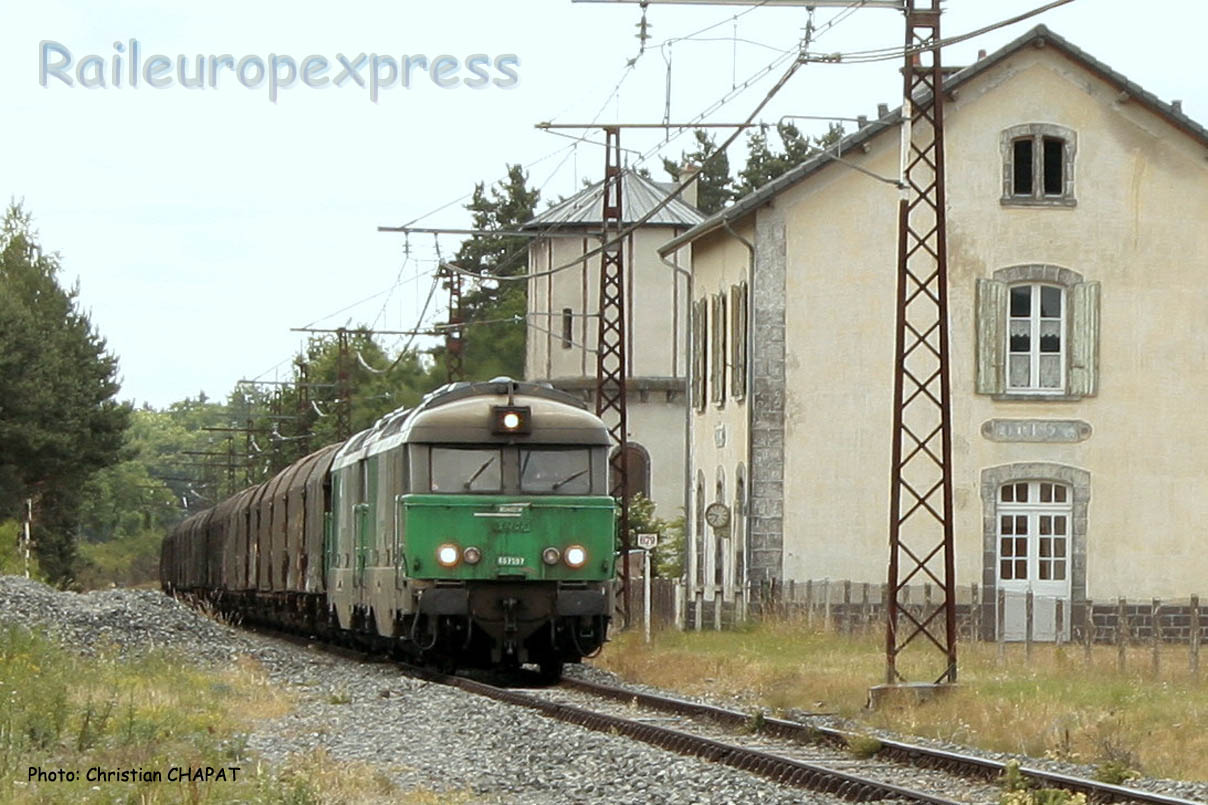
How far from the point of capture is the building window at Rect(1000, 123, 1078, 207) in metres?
34.6

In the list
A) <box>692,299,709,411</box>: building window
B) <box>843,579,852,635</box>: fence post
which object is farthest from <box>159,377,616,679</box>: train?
<box>692,299,709,411</box>: building window

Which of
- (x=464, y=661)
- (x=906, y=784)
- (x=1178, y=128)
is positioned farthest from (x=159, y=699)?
(x=1178, y=128)

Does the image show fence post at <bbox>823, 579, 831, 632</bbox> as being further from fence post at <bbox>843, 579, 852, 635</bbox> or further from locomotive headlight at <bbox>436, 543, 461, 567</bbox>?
locomotive headlight at <bbox>436, 543, 461, 567</bbox>

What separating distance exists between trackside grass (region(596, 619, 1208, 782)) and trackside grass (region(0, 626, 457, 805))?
481cm

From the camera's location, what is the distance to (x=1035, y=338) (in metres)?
34.6

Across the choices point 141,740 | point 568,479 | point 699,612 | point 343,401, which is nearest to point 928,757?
point 141,740

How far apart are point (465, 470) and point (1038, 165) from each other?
52.3ft

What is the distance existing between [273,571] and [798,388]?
8955 millimetres

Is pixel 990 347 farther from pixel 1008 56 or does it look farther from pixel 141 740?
pixel 141 740

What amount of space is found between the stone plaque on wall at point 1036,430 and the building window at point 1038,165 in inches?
136

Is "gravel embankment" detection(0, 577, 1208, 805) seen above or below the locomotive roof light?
below

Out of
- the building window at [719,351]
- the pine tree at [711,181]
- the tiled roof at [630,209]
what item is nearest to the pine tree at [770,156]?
the pine tree at [711,181]

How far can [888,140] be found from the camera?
3372 cm

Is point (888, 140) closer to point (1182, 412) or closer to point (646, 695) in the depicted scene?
point (1182, 412)
